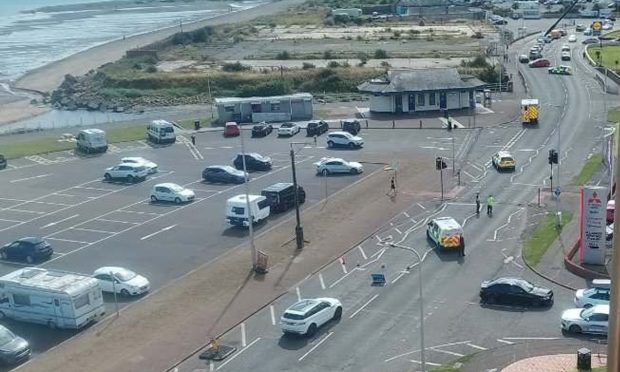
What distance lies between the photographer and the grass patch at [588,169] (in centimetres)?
4962

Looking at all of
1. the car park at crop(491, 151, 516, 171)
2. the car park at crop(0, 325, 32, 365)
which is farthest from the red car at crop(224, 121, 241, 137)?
the car park at crop(0, 325, 32, 365)

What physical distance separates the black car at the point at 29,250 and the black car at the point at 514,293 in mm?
22221

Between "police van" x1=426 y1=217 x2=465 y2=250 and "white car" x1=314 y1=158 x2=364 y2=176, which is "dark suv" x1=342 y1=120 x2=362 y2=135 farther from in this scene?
"police van" x1=426 y1=217 x2=465 y2=250

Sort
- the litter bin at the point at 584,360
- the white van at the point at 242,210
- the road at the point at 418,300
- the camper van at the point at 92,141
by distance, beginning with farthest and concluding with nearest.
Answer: the camper van at the point at 92,141
the white van at the point at 242,210
the road at the point at 418,300
the litter bin at the point at 584,360

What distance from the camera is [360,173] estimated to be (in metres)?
55.2

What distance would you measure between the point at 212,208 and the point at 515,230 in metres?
18.3

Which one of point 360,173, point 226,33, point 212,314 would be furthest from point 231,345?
point 226,33

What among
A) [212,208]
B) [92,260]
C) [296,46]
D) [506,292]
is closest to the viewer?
[506,292]

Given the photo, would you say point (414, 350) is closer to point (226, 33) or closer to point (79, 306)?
point (79, 306)

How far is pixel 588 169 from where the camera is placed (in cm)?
5200

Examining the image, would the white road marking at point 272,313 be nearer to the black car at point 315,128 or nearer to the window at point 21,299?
the window at point 21,299

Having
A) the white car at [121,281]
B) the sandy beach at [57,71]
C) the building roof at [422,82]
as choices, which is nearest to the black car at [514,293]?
the white car at [121,281]

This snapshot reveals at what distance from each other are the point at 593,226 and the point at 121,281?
20.9 m

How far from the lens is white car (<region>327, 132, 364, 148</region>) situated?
62.8m
